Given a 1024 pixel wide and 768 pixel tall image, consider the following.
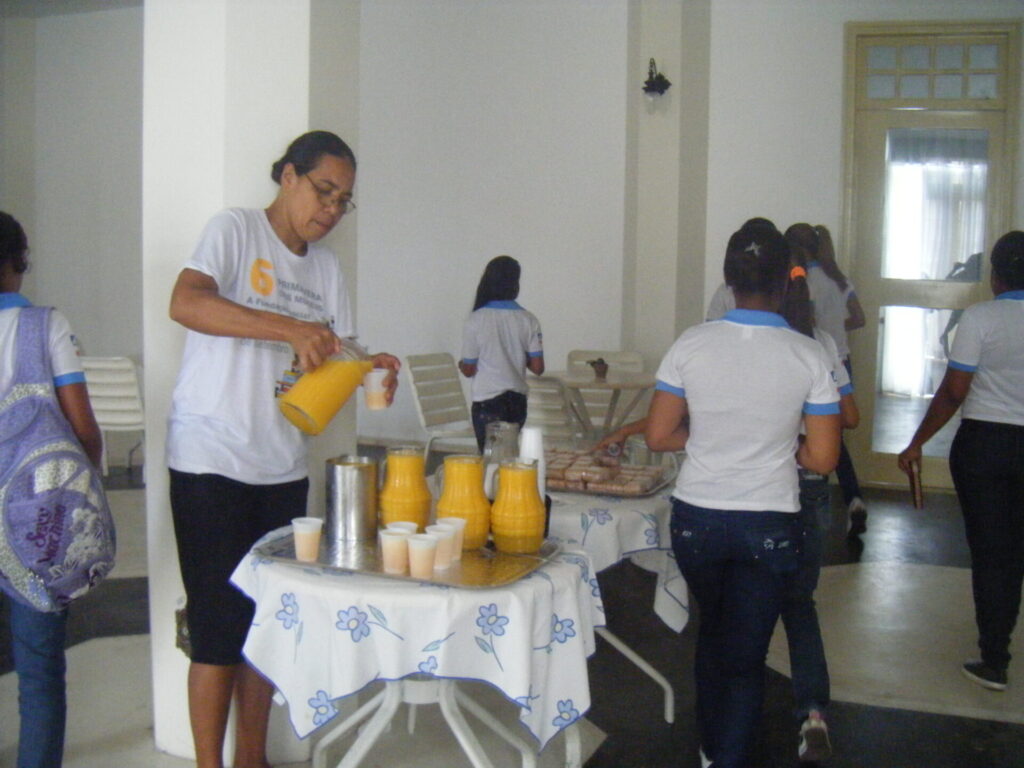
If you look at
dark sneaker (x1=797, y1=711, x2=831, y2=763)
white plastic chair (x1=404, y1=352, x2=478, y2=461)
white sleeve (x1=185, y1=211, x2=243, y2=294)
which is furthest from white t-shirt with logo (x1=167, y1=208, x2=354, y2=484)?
white plastic chair (x1=404, y1=352, x2=478, y2=461)

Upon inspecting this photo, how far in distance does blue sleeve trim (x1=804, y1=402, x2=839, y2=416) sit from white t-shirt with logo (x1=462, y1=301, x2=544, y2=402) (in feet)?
9.05

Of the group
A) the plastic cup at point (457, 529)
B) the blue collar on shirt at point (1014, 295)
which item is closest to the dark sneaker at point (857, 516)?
the blue collar on shirt at point (1014, 295)

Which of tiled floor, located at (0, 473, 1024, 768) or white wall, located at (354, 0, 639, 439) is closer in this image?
tiled floor, located at (0, 473, 1024, 768)

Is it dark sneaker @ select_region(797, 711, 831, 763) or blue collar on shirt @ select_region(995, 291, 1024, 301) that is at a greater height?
blue collar on shirt @ select_region(995, 291, 1024, 301)

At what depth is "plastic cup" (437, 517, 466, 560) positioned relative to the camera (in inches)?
70.7

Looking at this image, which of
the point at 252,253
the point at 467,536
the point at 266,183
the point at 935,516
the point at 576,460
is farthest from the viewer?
the point at 935,516

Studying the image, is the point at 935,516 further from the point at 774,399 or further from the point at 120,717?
the point at 120,717

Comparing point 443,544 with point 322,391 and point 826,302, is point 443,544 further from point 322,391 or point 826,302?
point 826,302

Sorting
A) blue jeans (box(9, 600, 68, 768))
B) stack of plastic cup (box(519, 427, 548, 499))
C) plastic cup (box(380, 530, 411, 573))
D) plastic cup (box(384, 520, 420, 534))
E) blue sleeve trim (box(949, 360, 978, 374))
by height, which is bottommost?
blue jeans (box(9, 600, 68, 768))

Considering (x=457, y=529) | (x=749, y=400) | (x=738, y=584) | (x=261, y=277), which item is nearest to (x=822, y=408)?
(x=749, y=400)

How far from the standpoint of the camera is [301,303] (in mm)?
2164

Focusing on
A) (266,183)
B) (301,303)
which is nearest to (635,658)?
(301,303)

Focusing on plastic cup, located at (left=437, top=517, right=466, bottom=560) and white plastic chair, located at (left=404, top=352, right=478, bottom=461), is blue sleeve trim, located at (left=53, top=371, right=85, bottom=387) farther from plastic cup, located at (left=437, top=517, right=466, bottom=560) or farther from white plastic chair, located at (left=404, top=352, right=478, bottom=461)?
white plastic chair, located at (left=404, top=352, right=478, bottom=461)

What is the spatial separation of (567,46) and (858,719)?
534cm
